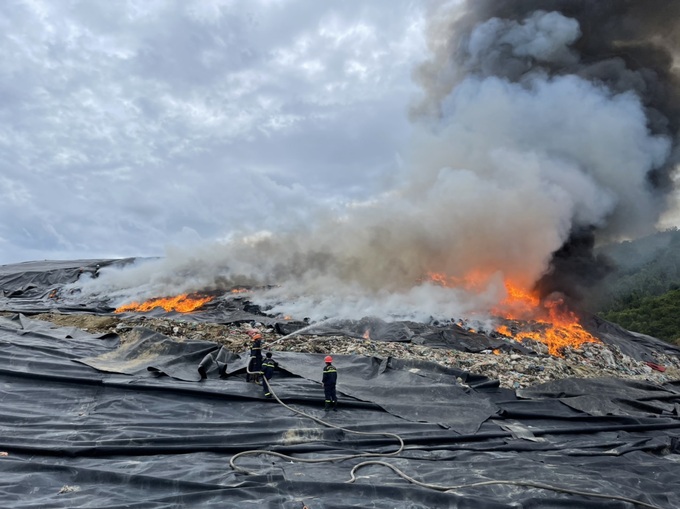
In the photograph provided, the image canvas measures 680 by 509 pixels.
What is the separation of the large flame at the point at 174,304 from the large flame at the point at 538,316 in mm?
10851

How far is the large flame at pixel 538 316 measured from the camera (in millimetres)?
15266

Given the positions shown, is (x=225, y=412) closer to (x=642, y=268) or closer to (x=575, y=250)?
(x=575, y=250)

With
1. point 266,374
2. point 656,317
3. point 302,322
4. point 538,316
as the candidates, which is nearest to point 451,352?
point 302,322

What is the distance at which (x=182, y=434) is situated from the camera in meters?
6.19

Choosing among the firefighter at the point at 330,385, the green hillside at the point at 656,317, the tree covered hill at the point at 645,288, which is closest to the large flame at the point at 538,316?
the tree covered hill at the point at 645,288

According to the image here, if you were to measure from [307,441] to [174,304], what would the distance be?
1489 centimetres

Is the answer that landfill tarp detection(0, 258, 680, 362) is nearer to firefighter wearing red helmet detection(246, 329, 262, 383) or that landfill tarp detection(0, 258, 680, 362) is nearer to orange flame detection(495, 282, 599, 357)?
orange flame detection(495, 282, 599, 357)

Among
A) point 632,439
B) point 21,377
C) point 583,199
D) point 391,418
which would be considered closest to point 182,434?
point 391,418

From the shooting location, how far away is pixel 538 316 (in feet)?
61.0

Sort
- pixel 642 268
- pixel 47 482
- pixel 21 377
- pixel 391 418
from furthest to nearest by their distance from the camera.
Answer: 1. pixel 642 268
2. pixel 21 377
3. pixel 391 418
4. pixel 47 482

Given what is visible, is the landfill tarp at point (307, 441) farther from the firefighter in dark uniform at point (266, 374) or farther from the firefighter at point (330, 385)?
the firefighter at point (330, 385)

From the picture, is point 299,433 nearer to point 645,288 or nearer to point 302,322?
point 302,322

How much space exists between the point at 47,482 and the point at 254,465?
87.2 inches

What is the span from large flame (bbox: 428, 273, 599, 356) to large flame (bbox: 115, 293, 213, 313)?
1085cm
